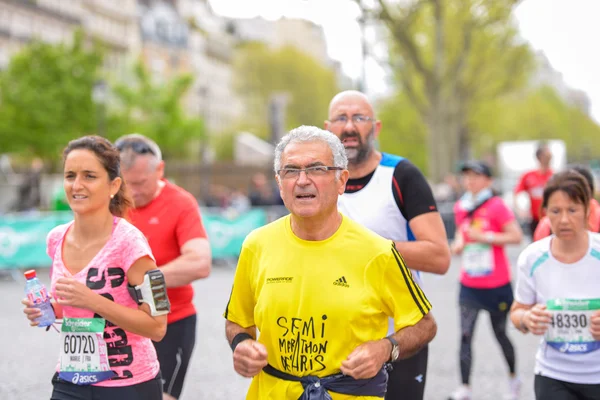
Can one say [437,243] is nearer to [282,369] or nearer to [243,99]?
[282,369]

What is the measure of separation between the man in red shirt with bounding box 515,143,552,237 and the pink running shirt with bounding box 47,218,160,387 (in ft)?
21.8

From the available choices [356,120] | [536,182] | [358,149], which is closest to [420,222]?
[358,149]

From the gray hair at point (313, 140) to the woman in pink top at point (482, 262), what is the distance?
4.24m

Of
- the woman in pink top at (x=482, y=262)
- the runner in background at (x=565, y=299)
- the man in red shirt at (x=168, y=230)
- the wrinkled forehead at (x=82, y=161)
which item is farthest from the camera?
the woman in pink top at (x=482, y=262)

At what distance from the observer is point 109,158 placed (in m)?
3.67

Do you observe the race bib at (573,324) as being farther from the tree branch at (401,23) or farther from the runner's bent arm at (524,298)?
the tree branch at (401,23)

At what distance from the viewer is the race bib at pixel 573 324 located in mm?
3990

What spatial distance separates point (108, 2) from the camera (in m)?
84.2

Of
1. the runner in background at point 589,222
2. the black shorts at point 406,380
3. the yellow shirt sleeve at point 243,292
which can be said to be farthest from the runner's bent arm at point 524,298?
the yellow shirt sleeve at point 243,292

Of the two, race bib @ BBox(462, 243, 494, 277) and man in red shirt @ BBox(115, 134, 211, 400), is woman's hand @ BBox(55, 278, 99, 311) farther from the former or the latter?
race bib @ BBox(462, 243, 494, 277)

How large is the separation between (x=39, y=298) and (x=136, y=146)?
154cm

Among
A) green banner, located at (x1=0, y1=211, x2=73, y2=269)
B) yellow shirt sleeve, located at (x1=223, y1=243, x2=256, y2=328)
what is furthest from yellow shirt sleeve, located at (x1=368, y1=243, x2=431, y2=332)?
green banner, located at (x1=0, y1=211, x2=73, y2=269)

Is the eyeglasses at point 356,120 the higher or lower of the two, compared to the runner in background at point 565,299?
higher

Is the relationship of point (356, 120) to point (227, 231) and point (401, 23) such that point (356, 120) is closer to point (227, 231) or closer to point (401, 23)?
point (227, 231)
